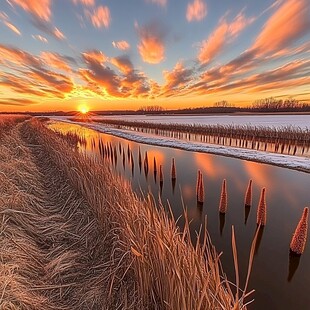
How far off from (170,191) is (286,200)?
205 inches

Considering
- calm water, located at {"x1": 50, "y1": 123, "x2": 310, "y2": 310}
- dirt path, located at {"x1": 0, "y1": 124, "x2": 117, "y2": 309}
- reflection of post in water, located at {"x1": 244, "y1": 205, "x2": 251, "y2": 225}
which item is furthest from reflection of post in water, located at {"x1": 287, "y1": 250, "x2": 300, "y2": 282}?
dirt path, located at {"x1": 0, "y1": 124, "x2": 117, "y2": 309}

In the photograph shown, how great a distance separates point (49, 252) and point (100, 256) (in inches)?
37.3

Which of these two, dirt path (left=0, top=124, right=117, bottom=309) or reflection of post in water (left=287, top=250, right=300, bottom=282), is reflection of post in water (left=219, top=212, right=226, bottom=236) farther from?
dirt path (left=0, top=124, right=117, bottom=309)

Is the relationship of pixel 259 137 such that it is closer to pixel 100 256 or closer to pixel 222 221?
pixel 222 221

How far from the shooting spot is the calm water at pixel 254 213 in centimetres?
457

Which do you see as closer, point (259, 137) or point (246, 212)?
point (246, 212)

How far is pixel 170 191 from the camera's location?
10062 millimetres

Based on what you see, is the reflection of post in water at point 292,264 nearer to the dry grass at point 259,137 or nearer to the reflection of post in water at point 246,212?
the reflection of post in water at point 246,212

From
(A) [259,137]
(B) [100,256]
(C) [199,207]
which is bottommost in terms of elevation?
(A) [259,137]

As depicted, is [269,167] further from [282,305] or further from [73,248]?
[73,248]

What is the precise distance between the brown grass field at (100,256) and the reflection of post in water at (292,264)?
6.34 ft

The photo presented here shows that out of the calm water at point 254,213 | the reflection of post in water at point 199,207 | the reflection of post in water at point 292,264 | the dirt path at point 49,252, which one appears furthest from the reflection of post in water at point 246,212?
the dirt path at point 49,252

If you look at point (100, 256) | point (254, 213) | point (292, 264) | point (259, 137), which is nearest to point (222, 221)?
point (254, 213)

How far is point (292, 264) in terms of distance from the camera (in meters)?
5.14
